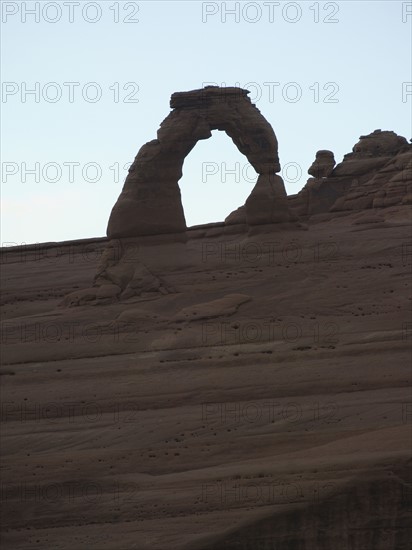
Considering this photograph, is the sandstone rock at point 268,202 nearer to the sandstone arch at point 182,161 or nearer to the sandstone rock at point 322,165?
the sandstone arch at point 182,161

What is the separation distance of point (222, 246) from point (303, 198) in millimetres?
5021

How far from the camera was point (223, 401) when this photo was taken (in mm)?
35500

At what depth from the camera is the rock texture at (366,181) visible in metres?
44.5

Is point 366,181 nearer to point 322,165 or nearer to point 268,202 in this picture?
point 322,165

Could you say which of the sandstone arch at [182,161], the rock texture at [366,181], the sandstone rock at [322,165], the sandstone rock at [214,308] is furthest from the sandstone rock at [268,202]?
the sandstone rock at [322,165]

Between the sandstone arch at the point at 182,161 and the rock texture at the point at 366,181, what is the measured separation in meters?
3.76

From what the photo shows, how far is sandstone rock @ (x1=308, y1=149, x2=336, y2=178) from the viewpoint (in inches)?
1882

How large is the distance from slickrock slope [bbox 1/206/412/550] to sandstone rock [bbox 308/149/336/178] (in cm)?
492

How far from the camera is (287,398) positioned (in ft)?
116

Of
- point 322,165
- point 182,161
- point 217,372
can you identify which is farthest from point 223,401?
point 322,165

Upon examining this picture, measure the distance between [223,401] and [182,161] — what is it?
380 inches

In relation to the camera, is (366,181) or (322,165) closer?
(366,181)

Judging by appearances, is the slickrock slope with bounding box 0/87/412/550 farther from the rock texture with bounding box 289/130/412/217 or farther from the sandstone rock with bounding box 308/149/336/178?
the sandstone rock with bounding box 308/149/336/178

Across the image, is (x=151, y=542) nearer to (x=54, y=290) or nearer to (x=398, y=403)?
(x=398, y=403)
